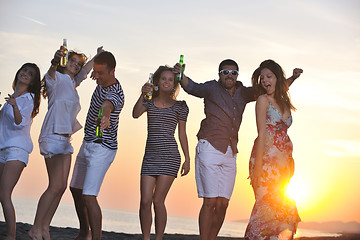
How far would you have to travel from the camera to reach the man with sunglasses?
675 cm

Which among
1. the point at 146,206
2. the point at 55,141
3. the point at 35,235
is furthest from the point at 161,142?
the point at 35,235

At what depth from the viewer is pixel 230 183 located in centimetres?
690

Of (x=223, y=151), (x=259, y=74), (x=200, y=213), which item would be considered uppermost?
(x=259, y=74)

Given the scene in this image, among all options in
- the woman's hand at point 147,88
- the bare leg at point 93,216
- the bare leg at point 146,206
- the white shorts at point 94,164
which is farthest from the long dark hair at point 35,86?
the bare leg at point 146,206

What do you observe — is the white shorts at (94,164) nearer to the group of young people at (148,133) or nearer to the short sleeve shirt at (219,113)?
the group of young people at (148,133)

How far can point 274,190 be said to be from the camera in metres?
5.66

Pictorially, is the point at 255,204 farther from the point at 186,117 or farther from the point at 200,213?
the point at 186,117

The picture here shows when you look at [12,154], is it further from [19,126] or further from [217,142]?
[217,142]

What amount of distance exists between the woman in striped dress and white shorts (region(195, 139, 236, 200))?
0.17 meters

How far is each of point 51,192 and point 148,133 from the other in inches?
51.6

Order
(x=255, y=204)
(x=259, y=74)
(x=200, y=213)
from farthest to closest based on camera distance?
(x=200, y=213) < (x=259, y=74) < (x=255, y=204)

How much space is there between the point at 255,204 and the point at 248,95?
177 centimetres

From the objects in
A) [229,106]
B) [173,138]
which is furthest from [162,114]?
[229,106]

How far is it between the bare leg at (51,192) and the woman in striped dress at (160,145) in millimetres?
904
